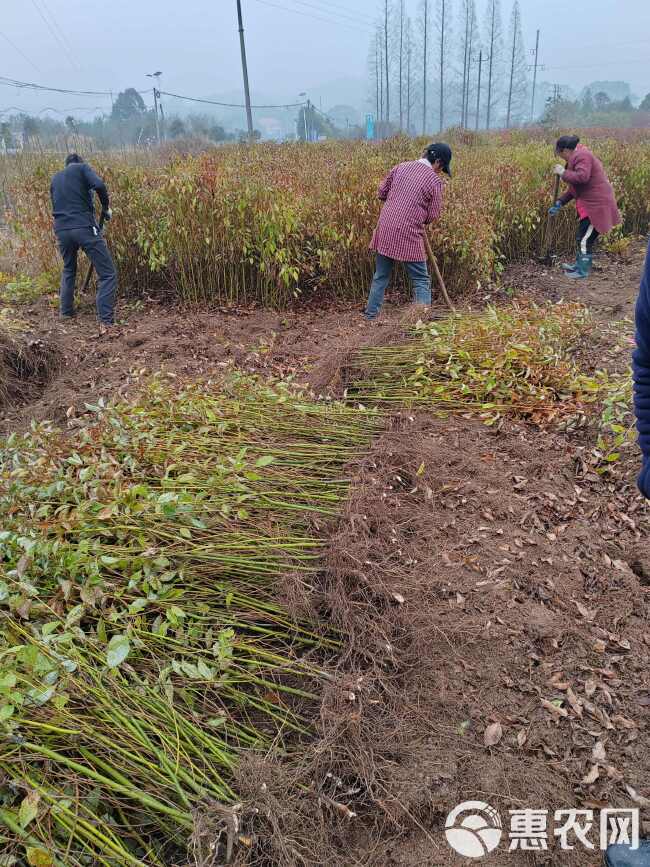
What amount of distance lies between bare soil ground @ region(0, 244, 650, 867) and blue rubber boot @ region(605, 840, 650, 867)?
0.12 metres

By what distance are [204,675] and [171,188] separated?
6.00 meters

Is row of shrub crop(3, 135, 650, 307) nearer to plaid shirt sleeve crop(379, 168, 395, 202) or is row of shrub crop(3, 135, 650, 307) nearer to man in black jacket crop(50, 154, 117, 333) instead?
man in black jacket crop(50, 154, 117, 333)

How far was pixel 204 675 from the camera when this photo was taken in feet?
5.92

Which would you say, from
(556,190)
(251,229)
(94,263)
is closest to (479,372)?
(251,229)

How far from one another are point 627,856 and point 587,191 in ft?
25.1

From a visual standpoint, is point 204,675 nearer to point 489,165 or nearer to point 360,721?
point 360,721

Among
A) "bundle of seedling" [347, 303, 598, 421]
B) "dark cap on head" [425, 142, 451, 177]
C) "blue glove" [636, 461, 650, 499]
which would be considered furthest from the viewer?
"dark cap on head" [425, 142, 451, 177]

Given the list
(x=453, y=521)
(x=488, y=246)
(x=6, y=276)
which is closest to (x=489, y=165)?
(x=488, y=246)

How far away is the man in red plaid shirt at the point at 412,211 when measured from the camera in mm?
5355
